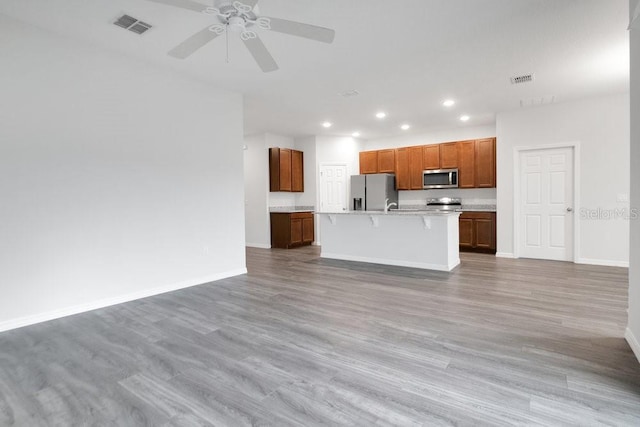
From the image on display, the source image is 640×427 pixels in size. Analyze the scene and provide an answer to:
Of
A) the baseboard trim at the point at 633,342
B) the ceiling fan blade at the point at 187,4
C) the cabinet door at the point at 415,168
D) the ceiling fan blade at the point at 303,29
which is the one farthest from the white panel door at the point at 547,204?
the ceiling fan blade at the point at 187,4

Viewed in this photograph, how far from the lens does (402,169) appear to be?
25.6 feet

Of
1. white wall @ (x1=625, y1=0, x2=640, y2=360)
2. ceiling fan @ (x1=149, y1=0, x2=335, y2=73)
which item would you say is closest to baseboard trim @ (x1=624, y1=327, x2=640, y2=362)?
white wall @ (x1=625, y1=0, x2=640, y2=360)

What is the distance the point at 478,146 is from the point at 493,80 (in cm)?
257

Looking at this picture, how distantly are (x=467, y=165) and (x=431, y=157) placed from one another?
784 mm

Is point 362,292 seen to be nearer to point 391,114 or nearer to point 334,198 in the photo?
point 391,114

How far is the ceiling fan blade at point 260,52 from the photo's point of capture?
8.40 feet

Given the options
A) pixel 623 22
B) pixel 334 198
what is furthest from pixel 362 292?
pixel 334 198

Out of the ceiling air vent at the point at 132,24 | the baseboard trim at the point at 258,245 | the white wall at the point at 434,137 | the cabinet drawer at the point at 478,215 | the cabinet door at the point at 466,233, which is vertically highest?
the ceiling air vent at the point at 132,24

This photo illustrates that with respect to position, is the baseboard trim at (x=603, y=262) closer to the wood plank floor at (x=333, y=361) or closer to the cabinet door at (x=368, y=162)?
the wood plank floor at (x=333, y=361)

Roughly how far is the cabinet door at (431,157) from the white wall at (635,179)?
501 cm

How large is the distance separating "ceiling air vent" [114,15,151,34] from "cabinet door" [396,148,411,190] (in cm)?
587

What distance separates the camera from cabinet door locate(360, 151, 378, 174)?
8156 mm

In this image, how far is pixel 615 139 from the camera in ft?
17.0

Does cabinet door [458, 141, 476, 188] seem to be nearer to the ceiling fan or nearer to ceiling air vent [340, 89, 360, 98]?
ceiling air vent [340, 89, 360, 98]
